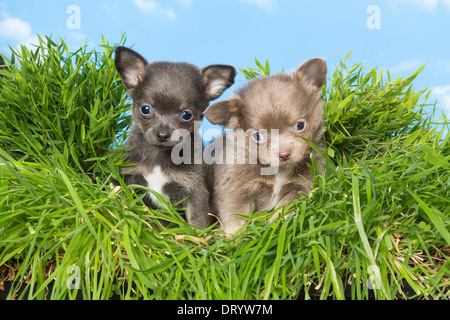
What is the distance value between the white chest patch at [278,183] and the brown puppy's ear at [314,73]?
680 millimetres

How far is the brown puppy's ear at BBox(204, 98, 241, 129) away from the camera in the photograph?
137 inches

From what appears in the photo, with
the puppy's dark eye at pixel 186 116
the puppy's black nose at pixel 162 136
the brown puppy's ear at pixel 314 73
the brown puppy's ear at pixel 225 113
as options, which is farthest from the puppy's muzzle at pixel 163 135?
the brown puppy's ear at pixel 314 73

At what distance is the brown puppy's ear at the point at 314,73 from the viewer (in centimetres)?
362

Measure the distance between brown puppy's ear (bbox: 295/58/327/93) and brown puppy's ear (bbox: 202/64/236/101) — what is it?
52cm

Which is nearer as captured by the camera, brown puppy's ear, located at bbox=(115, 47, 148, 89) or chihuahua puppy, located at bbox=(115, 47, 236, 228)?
chihuahua puppy, located at bbox=(115, 47, 236, 228)

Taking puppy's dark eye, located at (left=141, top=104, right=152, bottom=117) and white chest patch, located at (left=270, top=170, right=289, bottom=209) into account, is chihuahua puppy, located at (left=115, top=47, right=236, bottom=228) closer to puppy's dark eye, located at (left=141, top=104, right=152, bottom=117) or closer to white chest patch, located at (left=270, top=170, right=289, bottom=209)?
puppy's dark eye, located at (left=141, top=104, right=152, bottom=117)

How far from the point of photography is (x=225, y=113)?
11.7 feet

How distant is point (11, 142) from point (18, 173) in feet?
3.58

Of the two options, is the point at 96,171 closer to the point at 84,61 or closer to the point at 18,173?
the point at 18,173

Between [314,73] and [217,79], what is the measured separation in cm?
75

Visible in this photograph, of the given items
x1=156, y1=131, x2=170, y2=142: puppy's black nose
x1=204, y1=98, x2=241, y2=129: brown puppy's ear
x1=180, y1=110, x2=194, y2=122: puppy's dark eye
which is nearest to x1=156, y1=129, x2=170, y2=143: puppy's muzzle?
x1=156, y1=131, x2=170, y2=142: puppy's black nose

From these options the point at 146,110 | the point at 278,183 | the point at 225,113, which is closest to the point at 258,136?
the point at 225,113

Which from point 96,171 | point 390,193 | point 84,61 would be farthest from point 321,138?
point 84,61

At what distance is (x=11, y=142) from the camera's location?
3.96m
